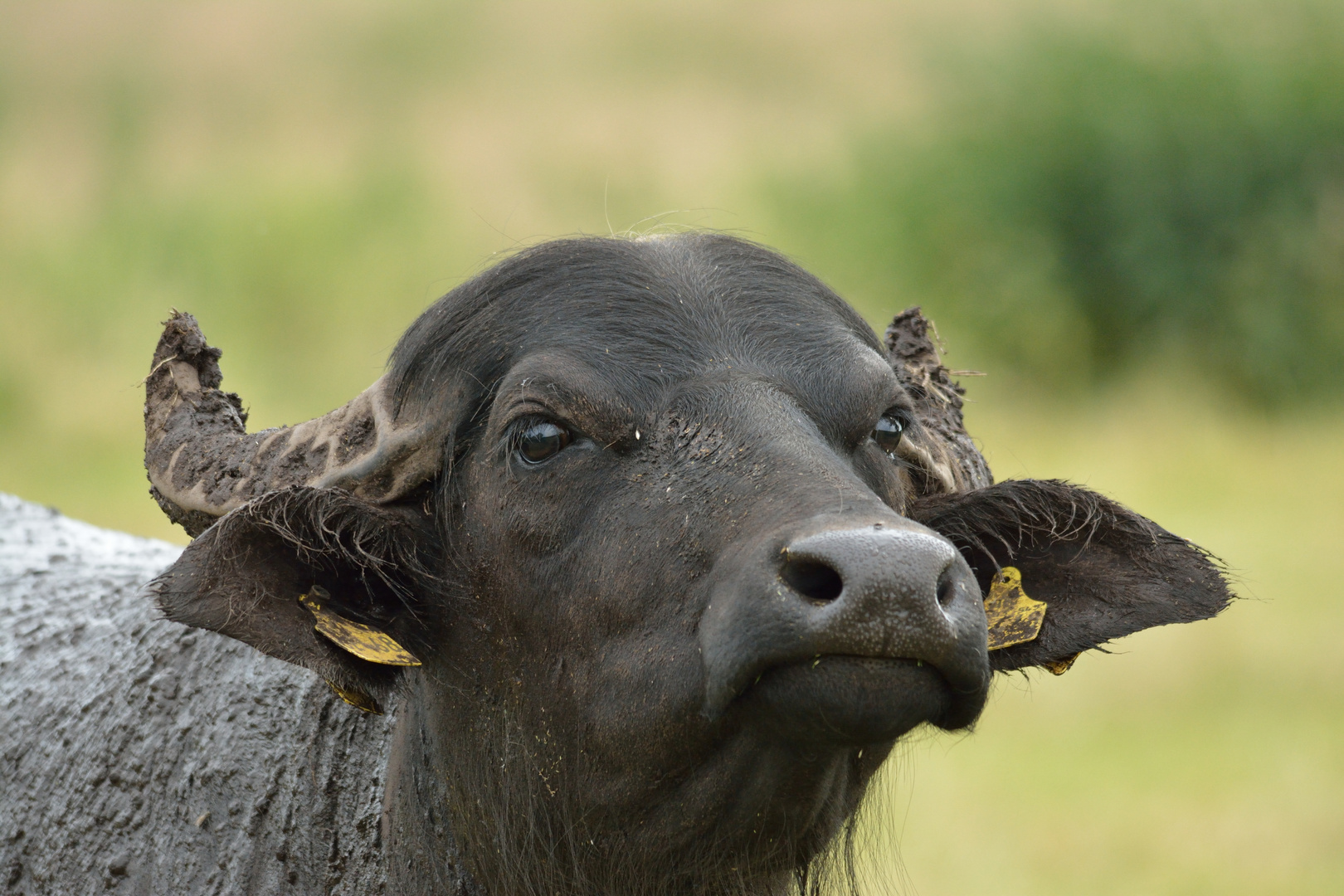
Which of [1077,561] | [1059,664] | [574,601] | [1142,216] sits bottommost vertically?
[574,601]

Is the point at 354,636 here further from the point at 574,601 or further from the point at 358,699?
the point at 574,601

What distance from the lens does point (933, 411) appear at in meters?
4.27

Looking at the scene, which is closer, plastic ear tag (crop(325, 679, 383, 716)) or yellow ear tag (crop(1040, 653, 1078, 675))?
plastic ear tag (crop(325, 679, 383, 716))

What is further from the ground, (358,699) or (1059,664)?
(1059,664)

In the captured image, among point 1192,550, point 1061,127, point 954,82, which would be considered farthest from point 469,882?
point 954,82

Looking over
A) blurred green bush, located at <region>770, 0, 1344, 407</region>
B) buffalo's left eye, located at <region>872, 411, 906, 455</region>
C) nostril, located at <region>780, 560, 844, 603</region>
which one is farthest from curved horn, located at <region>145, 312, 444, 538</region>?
blurred green bush, located at <region>770, 0, 1344, 407</region>

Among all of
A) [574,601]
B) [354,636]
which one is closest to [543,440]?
[574,601]

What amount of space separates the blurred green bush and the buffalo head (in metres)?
14.9

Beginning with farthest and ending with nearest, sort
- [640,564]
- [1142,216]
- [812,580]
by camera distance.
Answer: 1. [1142,216]
2. [640,564]
3. [812,580]

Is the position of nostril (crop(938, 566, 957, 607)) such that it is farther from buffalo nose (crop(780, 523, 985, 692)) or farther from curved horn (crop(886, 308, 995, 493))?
curved horn (crop(886, 308, 995, 493))

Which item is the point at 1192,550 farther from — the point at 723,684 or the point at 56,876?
the point at 56,876

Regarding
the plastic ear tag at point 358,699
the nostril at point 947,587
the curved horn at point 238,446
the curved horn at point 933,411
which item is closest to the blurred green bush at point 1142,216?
the curved horn at point 933,411

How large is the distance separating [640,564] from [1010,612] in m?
1.12

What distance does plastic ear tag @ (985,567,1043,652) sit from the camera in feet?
11.1
